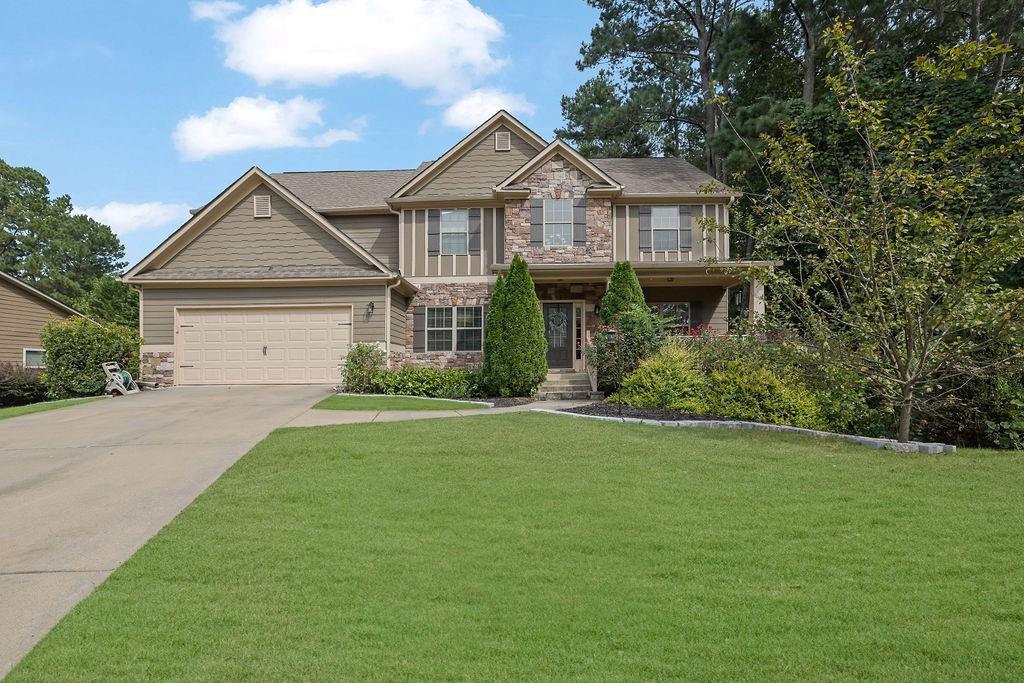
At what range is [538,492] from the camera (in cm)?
598

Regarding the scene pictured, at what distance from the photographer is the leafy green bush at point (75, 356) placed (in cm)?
1581

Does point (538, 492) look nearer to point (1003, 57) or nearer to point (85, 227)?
point (1003, 57)

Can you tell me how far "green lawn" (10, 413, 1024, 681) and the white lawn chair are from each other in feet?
35.0

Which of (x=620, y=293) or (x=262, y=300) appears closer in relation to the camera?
(x=620, y=293)

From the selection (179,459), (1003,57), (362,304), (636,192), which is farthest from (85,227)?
(1003,57)

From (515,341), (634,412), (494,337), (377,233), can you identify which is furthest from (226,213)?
(634,412)

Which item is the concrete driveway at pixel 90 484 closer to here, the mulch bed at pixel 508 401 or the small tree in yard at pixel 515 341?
the mulch bed at pixel 508 401

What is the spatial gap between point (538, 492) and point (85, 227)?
2048 inches

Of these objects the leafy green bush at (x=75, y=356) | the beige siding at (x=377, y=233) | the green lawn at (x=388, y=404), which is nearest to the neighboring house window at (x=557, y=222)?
the beige siding at (x=377, y=233)

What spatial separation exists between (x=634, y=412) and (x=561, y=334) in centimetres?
860

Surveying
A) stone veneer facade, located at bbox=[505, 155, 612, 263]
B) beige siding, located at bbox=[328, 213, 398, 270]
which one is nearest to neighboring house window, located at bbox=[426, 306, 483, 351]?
stone veneer facade, located at bbox=[505, 155, 612, 263]

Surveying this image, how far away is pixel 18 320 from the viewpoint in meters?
23.9

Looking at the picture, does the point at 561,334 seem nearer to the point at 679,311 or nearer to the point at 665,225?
the point at 679,311

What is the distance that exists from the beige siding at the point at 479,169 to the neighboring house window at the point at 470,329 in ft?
11.1
